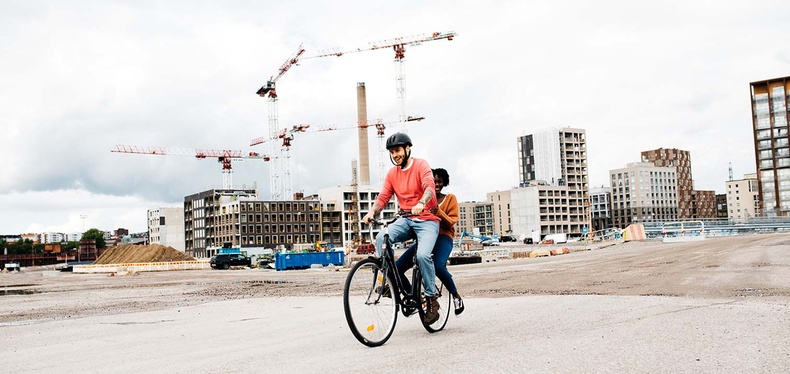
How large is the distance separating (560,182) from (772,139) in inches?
2514

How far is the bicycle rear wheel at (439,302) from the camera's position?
23.0 ft

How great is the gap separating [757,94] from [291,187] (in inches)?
4443

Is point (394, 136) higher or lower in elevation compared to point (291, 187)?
lower

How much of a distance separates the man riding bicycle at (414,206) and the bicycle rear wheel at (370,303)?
40cm

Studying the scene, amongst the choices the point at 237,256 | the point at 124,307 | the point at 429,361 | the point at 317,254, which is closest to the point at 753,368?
the point at 429,361

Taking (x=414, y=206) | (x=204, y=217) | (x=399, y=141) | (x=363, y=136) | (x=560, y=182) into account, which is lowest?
(x=414, y=206)

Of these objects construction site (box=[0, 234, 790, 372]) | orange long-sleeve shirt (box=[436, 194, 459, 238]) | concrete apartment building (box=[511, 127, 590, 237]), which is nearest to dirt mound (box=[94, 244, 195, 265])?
construction site (box=[0, 234, 790, 372])

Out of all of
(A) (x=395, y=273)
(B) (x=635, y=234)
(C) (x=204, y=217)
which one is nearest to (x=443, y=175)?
(A) (x=395, y=273)

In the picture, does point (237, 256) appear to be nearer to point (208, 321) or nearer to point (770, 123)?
point (208, 321)

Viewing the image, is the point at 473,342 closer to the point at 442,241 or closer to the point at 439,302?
the point at 439,302

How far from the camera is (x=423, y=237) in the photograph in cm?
691

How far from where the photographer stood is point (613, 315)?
801cm

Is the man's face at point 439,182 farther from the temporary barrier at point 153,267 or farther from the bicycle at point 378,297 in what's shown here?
the temporary barrier at point 153,267

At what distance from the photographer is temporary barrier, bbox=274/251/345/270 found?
54.9m
